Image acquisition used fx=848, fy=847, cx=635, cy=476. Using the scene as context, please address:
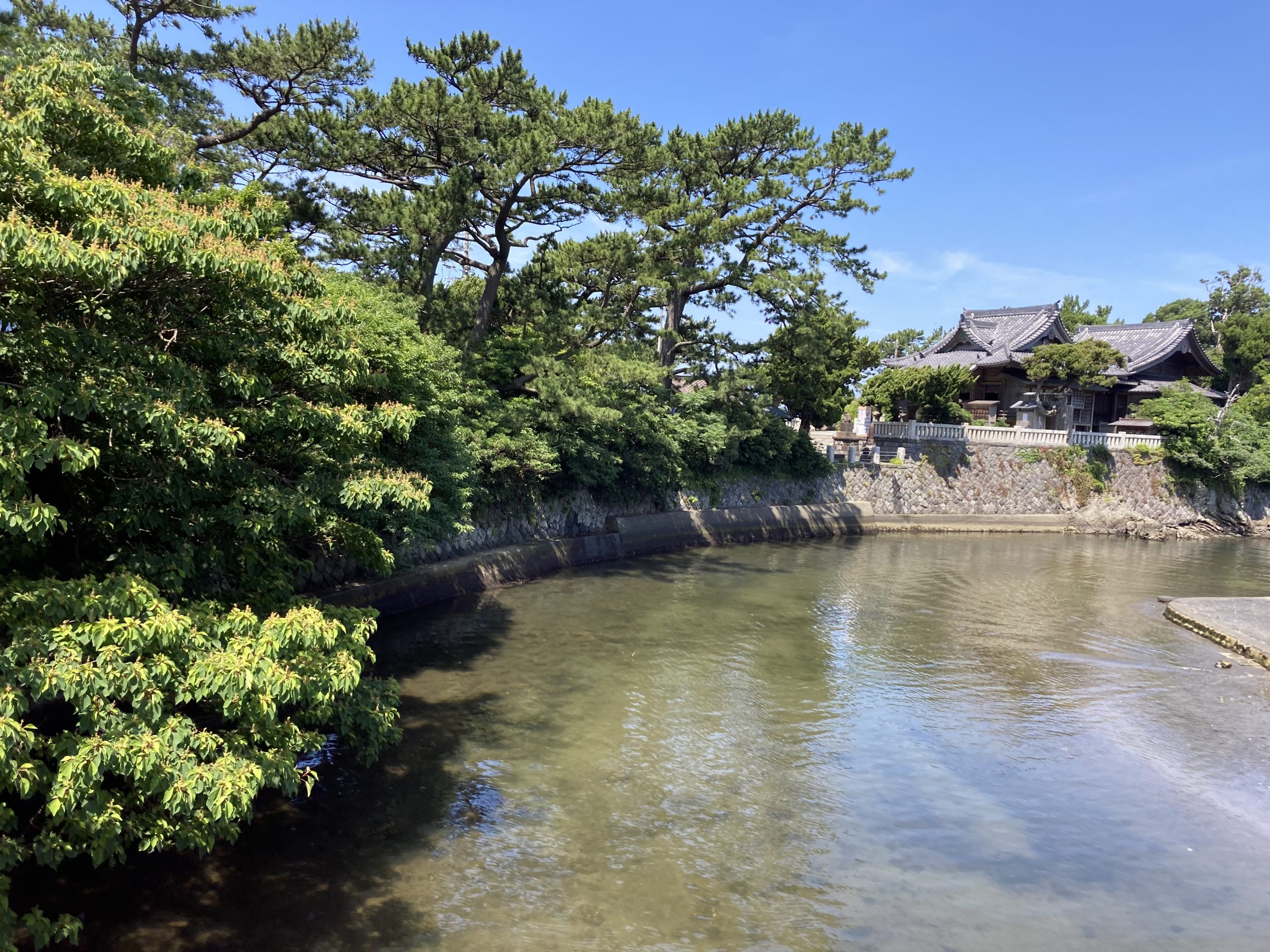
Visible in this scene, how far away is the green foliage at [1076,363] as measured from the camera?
31.5 m

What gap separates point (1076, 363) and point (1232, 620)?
18711mm

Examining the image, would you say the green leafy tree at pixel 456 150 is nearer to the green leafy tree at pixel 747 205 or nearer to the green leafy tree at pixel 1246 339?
the green leafy tree at pixel 747 205

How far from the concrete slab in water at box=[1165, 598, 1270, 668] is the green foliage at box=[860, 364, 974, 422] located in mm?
14906

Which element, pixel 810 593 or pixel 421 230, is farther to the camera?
pixel 810 593

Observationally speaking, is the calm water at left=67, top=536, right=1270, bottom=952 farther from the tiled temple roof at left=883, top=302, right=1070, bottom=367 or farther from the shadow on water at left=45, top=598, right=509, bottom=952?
the tiled temple roof at left=883, top=302, right=1070, bottom=367

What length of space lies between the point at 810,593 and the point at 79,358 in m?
15.3

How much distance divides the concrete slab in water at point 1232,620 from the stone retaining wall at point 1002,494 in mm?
12547

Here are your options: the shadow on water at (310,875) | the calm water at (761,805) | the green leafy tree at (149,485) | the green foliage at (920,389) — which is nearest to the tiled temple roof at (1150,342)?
the green foliage at (920,389)

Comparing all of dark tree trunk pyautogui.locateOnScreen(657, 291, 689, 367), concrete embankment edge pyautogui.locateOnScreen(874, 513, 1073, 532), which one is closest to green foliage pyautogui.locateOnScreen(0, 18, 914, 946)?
dark tree trunk pyautogui.locateOnScreen(657, 291, 689, 367)


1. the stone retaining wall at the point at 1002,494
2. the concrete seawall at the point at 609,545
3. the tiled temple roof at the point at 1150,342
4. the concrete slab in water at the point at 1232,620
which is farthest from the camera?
the tiled temple roof at the point at 1150,342

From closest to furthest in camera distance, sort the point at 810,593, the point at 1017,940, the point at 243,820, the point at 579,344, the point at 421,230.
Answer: the point at 1017,940, the point at 243,820, the point at 421,230, the point at 810,593, the point at 579,344

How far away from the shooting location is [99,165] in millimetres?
6535

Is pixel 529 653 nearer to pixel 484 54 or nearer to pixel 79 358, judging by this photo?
pixel 79 358

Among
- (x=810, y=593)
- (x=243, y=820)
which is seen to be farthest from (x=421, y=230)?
(x=243, y=820)
